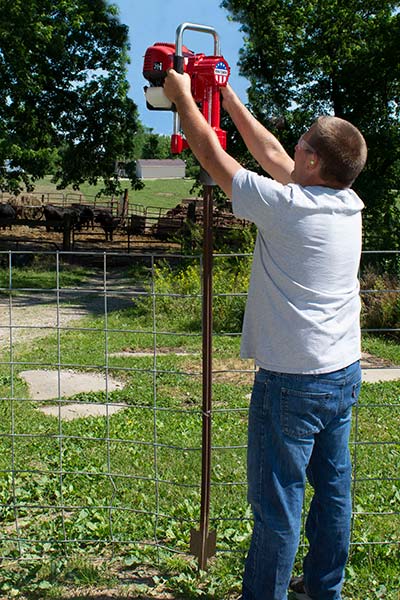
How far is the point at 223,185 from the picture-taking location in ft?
8.45

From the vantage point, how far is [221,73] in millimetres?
2846

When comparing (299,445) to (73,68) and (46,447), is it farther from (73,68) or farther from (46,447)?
(73,68)

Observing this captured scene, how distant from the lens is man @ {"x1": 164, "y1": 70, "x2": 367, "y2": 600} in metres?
2.52

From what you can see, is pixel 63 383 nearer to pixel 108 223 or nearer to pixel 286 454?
pixel 286 454

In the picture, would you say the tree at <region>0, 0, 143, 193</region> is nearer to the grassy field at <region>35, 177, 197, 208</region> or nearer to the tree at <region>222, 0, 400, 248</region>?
the tree at <region>222, 0, 400, 248</region>

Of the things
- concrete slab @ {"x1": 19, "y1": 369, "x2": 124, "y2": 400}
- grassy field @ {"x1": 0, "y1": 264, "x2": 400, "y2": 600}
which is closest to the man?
grassy field @ {"x1": 0, "y1": 264, "x2": 400, "y2": 600}

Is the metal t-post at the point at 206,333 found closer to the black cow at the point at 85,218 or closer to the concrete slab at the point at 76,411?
the concrete slab at the point at 76,411

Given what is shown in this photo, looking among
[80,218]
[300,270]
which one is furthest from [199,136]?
[80,218]

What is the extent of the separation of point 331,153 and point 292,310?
20.9 inches

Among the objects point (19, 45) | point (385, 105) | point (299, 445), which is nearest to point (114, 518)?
point (299, 445)

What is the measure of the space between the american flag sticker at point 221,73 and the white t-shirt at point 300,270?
0.50m

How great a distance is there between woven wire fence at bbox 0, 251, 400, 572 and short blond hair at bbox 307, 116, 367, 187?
105 cm

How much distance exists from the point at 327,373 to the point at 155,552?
4.78 ft

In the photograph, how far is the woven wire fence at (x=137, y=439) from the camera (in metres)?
3.67
